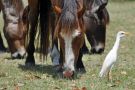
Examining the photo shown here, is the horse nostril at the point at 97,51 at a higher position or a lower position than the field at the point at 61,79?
lower

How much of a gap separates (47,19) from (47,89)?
287 centimetres

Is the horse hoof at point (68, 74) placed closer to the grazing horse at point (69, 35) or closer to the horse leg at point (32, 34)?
the grazing horse at point (69, 35)

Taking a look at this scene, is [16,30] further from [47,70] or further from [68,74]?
[68,74]

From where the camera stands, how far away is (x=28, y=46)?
11.1 metres

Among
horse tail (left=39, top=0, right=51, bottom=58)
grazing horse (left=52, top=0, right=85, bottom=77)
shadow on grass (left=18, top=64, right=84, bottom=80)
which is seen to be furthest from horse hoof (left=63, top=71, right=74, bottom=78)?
horse tail (left=39, top=0, right=51, bottom=58)

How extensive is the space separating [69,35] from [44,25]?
7.30ft

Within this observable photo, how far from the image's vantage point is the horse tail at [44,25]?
10.4m

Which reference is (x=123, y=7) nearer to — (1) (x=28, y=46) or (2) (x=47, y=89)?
(1) (x=28, y=46)

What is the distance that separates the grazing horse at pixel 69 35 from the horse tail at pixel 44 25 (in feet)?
5.89

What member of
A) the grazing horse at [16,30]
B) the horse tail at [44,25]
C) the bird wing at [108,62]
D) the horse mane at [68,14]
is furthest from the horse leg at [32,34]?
the bird wing at [108,62]

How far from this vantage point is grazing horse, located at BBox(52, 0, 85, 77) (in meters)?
8.28

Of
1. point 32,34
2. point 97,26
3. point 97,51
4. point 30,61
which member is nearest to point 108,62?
point 32,34

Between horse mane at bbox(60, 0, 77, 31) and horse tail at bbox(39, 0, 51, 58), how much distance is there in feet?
5.82

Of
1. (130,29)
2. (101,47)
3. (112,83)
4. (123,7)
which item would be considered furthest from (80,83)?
(123,7)
